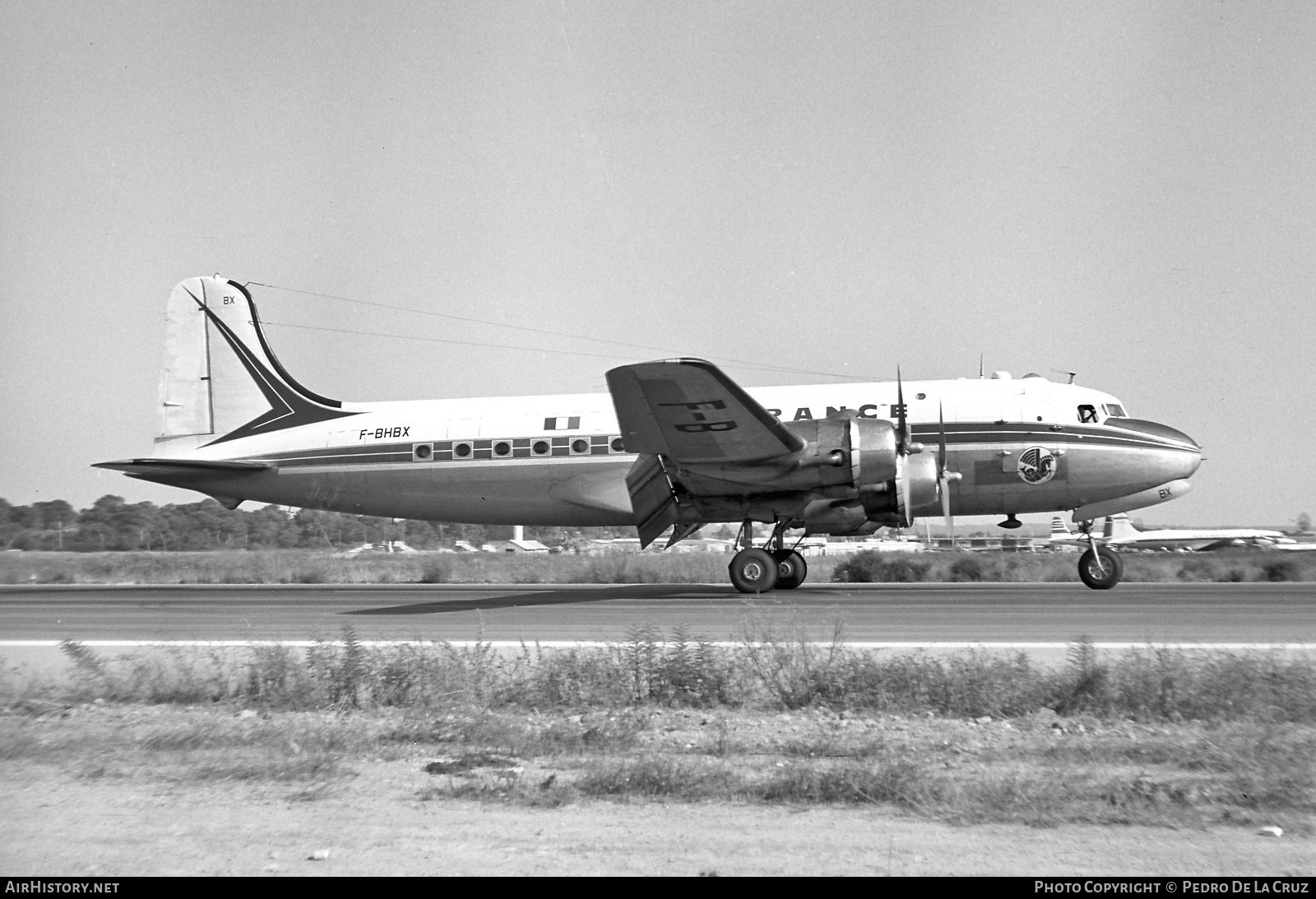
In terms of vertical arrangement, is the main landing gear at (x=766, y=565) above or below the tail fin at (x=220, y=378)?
below

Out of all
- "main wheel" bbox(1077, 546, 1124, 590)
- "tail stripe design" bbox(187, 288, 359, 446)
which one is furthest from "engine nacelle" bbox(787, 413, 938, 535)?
"tail stripe design" bbox(187, 288, 359, 446)

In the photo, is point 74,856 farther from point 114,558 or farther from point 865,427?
point 114,558

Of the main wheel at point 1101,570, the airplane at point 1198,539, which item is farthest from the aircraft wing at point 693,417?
the airplane at point 1198,539

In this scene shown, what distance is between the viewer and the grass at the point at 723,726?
19.7 ft

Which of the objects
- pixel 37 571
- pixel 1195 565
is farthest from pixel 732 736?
pixel 37 571

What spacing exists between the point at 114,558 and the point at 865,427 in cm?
3608

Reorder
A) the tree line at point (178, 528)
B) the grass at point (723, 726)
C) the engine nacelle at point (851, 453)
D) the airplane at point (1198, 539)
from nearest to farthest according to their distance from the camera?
the grass at point (723, 726) → the engine nacelle at point (851, 453) → the tree line at point (178, 528) → the airplane at point (1198, 539)

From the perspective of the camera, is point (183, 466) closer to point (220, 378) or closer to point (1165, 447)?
point (220, 378)

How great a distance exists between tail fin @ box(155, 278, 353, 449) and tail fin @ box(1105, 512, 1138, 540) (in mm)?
41073

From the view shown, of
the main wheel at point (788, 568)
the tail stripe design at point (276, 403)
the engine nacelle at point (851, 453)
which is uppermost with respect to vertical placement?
the tail stripe design at point (276, 403)

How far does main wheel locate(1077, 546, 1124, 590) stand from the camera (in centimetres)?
1975

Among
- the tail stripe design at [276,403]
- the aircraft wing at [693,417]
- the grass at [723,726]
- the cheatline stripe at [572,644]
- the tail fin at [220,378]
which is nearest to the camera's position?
the grass at [723,726]

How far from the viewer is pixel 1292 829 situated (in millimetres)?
5219

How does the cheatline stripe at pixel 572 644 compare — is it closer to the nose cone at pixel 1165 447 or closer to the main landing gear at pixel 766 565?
the main landing gear at pixel 766 565
